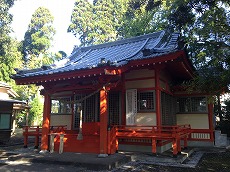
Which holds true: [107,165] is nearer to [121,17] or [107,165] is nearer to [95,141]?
[95,141]

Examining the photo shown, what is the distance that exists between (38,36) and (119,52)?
29.2m

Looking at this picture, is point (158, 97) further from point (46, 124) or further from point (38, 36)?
point (38, 36)

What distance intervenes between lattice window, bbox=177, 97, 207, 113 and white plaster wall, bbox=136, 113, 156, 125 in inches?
165

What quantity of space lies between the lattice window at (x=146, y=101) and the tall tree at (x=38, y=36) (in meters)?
30.1

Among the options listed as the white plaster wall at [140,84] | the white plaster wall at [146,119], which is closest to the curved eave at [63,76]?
the white plaster wall at [140,84]

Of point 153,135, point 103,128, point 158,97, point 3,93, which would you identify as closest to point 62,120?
point 103,128

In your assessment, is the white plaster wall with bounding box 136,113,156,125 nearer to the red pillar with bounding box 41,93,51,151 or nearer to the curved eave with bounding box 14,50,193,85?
the curved eave with bounding box 14,50,193,85

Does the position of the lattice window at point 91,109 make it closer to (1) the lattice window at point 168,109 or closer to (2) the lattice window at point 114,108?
(2) the lattice window at point 114,108

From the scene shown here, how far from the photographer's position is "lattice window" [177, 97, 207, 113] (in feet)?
42.2

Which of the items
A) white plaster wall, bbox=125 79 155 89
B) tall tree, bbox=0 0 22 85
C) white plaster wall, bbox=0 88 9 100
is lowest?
white plaster wall, bbox=125 79 155 89

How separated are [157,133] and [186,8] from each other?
16.9 feet

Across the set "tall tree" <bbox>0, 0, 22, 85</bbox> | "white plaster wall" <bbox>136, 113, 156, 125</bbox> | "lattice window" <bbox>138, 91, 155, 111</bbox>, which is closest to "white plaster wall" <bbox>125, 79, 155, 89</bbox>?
"lattice window" <bbox>138, 91, 155, 111</bbox>

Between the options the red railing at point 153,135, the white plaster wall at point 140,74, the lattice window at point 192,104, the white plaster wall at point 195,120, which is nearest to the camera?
the red railing at point 153,135

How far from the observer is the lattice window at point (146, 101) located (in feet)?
33.2
